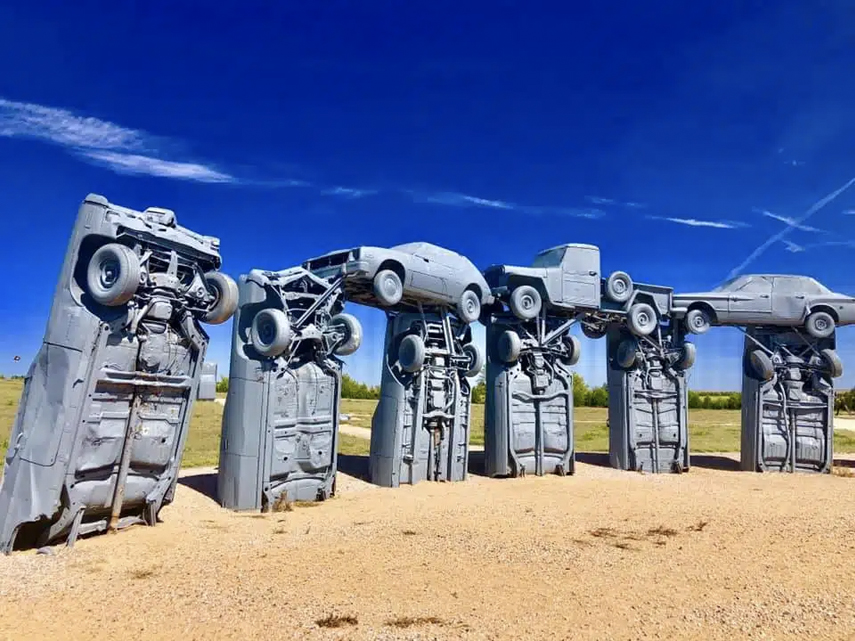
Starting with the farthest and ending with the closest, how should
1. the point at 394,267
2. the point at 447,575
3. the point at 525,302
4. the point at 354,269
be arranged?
the point at 525,302, the point at 394,267, the point at 354,269, the point at 447,575

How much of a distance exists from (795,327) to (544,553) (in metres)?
16.8

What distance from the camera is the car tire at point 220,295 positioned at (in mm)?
12055

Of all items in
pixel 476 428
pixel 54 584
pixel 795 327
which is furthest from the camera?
pixel 476 428

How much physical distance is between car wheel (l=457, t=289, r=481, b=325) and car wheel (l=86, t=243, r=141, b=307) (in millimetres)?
9935

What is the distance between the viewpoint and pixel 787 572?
32.3 ft

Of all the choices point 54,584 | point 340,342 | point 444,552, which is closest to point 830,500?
point 444,552

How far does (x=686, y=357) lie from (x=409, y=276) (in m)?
11.1

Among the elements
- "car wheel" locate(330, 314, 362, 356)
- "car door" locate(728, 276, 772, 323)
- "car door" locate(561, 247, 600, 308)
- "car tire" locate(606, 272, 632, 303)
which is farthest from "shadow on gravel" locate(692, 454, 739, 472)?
"car wheel" locate(330, 314, 362, 356)

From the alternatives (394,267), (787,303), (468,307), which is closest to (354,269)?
(394,267)

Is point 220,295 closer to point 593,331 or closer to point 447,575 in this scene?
point 447,575

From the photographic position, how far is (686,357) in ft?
73.9

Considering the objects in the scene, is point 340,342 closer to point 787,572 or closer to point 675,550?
point 675,550

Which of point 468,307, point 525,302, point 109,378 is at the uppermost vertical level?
point 525,302

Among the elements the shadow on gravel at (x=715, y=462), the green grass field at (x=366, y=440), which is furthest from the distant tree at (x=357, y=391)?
the shadow on gravel at (x=715, y=462)
